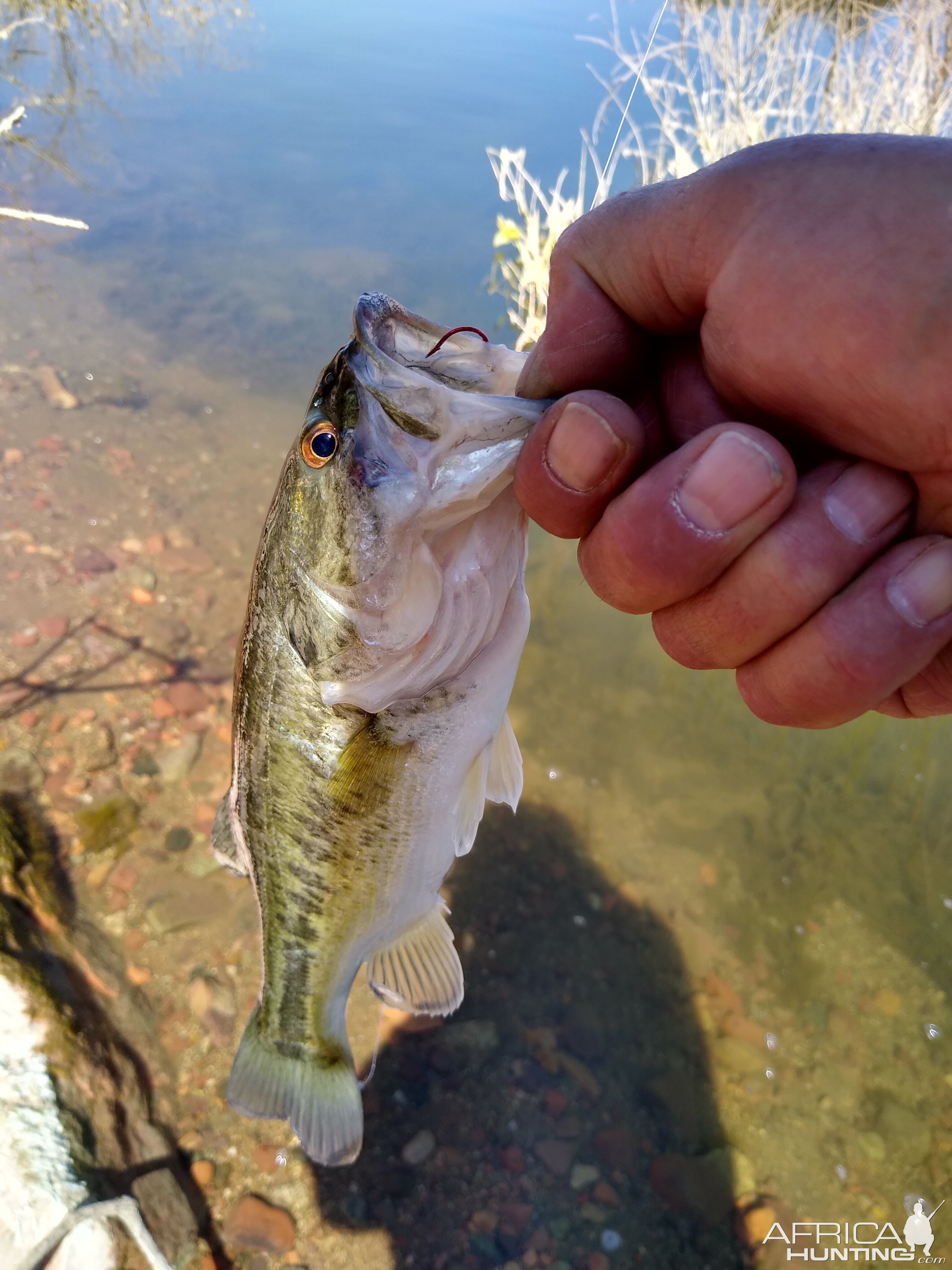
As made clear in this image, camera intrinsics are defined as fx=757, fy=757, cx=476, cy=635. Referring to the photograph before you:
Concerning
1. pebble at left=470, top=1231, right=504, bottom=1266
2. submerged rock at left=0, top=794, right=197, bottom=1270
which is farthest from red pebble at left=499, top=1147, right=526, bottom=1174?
submerged rock at left=0, top=794, right=197, bottom=1270

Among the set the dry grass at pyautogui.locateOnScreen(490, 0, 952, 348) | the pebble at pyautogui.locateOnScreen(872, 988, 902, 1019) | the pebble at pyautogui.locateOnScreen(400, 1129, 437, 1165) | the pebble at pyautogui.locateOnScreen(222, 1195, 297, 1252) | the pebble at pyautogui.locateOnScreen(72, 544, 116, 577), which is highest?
the dry grass at pyautogui.locateOnScreen(490, 0, 952, 348)

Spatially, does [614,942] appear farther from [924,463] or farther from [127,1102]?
[924,463]

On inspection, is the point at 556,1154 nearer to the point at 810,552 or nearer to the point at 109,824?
the point at 109,824

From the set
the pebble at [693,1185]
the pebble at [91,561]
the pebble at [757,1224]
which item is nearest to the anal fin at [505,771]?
the pebble at [693,1185]

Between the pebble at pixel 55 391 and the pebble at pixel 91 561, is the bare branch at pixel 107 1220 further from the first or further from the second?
the pebble at pixel 55 391

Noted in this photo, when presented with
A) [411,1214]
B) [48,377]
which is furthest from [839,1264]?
[48,377]

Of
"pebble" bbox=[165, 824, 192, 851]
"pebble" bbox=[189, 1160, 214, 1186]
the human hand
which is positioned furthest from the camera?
"pebble" bbox=[165, 824, 192, 851]

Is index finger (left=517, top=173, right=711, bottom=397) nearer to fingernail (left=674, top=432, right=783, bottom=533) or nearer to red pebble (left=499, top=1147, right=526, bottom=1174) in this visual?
fingernail (left=674, top=432, right=783, bottom=533)
